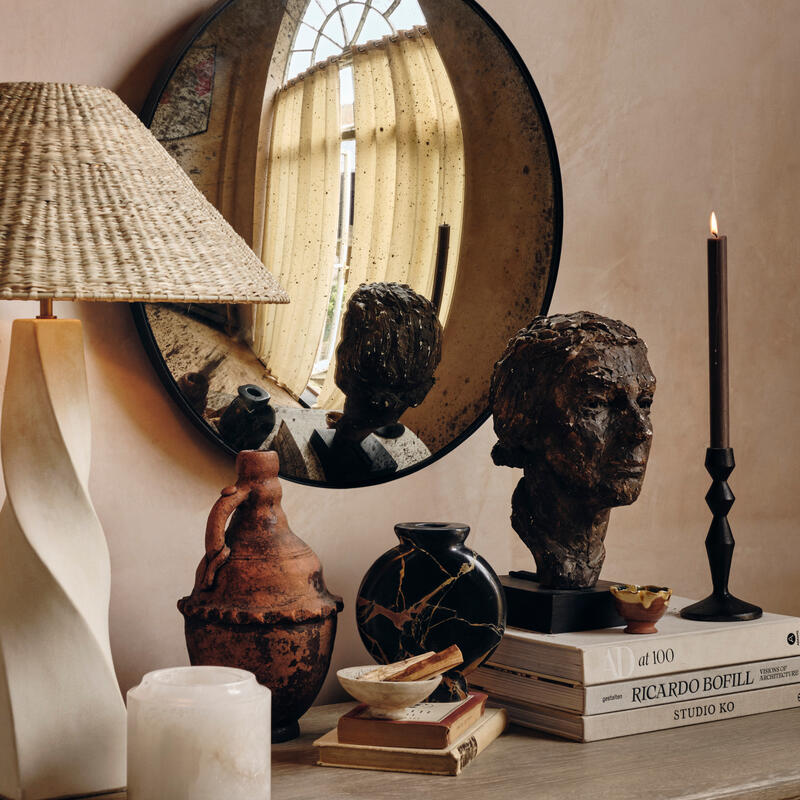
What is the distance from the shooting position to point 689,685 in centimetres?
120

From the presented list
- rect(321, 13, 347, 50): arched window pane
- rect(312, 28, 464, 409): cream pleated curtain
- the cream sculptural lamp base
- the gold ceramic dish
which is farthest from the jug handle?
rect(321, 13, 347, 50): arched window pane

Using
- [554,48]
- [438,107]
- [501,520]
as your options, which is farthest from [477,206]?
[501,520]

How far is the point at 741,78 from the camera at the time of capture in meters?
1.68

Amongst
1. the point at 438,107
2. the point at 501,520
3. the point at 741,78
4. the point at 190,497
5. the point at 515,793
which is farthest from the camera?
the point at 741,78

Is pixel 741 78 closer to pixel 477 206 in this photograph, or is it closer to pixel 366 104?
pixel 477 206

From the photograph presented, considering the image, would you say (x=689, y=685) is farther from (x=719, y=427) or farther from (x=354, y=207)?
(x=354, y=207)

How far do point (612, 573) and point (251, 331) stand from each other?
2.33 feet

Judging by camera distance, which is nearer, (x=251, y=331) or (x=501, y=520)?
(x=251, y=331)

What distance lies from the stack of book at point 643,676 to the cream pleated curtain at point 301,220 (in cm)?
42

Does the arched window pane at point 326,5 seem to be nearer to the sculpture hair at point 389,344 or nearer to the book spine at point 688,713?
the sculpture hair at point 389,344

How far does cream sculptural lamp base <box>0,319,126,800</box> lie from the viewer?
917 mm

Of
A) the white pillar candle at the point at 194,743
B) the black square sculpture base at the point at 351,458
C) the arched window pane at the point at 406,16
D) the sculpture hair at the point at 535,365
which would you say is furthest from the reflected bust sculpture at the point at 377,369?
the white pillar candle at the point at 194,743

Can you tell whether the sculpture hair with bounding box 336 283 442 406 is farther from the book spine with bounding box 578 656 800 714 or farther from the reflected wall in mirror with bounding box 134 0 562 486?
the book spine with bounding box 578 656 800 714

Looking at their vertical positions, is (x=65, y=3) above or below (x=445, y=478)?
above
